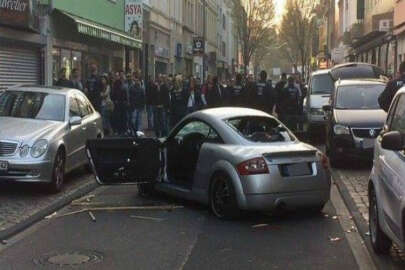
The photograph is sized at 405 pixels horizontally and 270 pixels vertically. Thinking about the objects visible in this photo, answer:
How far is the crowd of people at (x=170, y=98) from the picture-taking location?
18484mm

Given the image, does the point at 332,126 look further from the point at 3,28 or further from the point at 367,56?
the point at 367,56

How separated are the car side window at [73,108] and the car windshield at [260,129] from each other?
11.7ft

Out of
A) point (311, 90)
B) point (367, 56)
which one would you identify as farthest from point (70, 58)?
point (367, 56)

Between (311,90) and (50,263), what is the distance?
13.8 m

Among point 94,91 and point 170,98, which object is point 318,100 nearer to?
point 170,98

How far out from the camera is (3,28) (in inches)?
672

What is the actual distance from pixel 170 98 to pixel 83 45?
5.48 m

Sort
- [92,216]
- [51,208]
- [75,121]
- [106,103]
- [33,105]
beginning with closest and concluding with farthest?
[92,216]
[51,208]
[75,121]
[33,105]
[106,103]

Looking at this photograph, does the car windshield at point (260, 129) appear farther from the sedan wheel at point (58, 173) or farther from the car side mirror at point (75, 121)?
the car side mirror at point (75, 121)

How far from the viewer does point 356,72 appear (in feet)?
66.9

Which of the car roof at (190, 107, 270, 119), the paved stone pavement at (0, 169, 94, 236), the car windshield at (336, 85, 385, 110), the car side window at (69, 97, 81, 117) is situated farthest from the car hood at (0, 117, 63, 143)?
the car windshield at (336, 85, 385, 110)

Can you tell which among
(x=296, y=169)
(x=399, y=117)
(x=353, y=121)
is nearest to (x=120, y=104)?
(x=353, y=121)

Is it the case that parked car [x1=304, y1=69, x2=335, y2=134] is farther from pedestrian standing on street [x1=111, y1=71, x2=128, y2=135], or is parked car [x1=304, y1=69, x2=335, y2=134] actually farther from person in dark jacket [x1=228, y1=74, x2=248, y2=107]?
pedestrian standing on street [x1=111, y1=71, x2=128, y2=135]

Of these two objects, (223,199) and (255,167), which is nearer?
(255,167)
